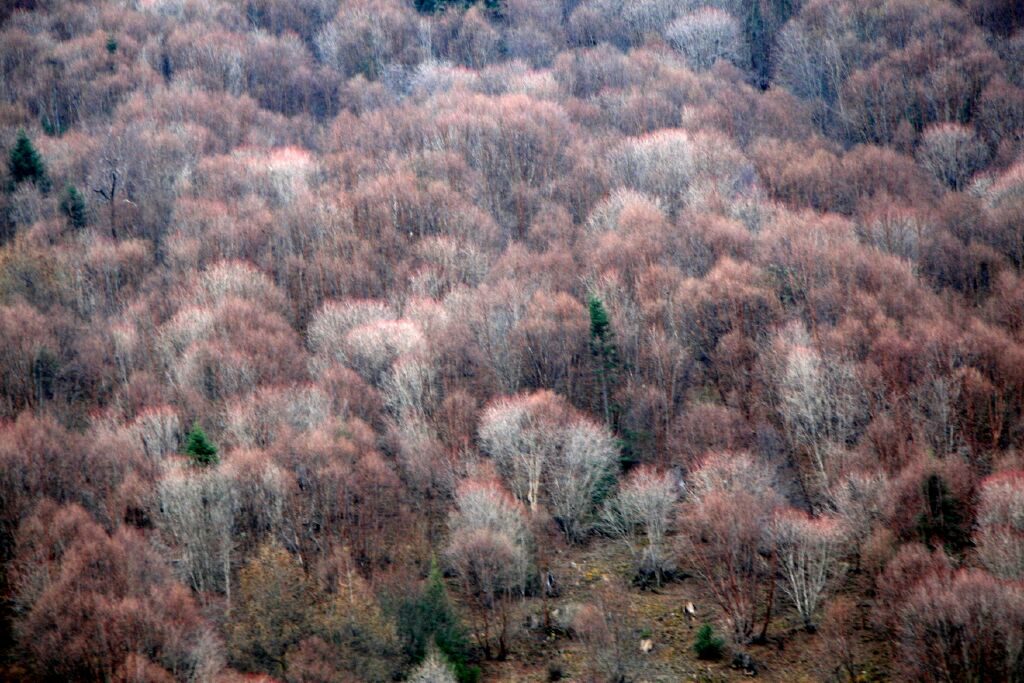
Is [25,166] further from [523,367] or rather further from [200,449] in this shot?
[523,367]

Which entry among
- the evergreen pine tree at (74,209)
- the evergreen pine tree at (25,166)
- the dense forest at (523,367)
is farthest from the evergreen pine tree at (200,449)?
the evergreen pine tree at (25,166)

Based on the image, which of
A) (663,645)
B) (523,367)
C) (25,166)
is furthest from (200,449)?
(25,166)

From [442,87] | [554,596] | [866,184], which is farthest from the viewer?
[442,87]

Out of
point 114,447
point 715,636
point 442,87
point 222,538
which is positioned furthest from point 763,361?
point 442,87

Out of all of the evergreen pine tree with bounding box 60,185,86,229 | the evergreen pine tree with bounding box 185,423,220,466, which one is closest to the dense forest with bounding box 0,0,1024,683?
the evergreen pine tree with bounding box 185,423,220,466

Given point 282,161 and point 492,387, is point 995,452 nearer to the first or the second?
point 492,387

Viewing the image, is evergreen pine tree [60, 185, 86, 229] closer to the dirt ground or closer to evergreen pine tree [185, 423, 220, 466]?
evergreen pine tree [185, 423, 220, 466]

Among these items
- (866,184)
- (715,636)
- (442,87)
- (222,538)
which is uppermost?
(442,87)
